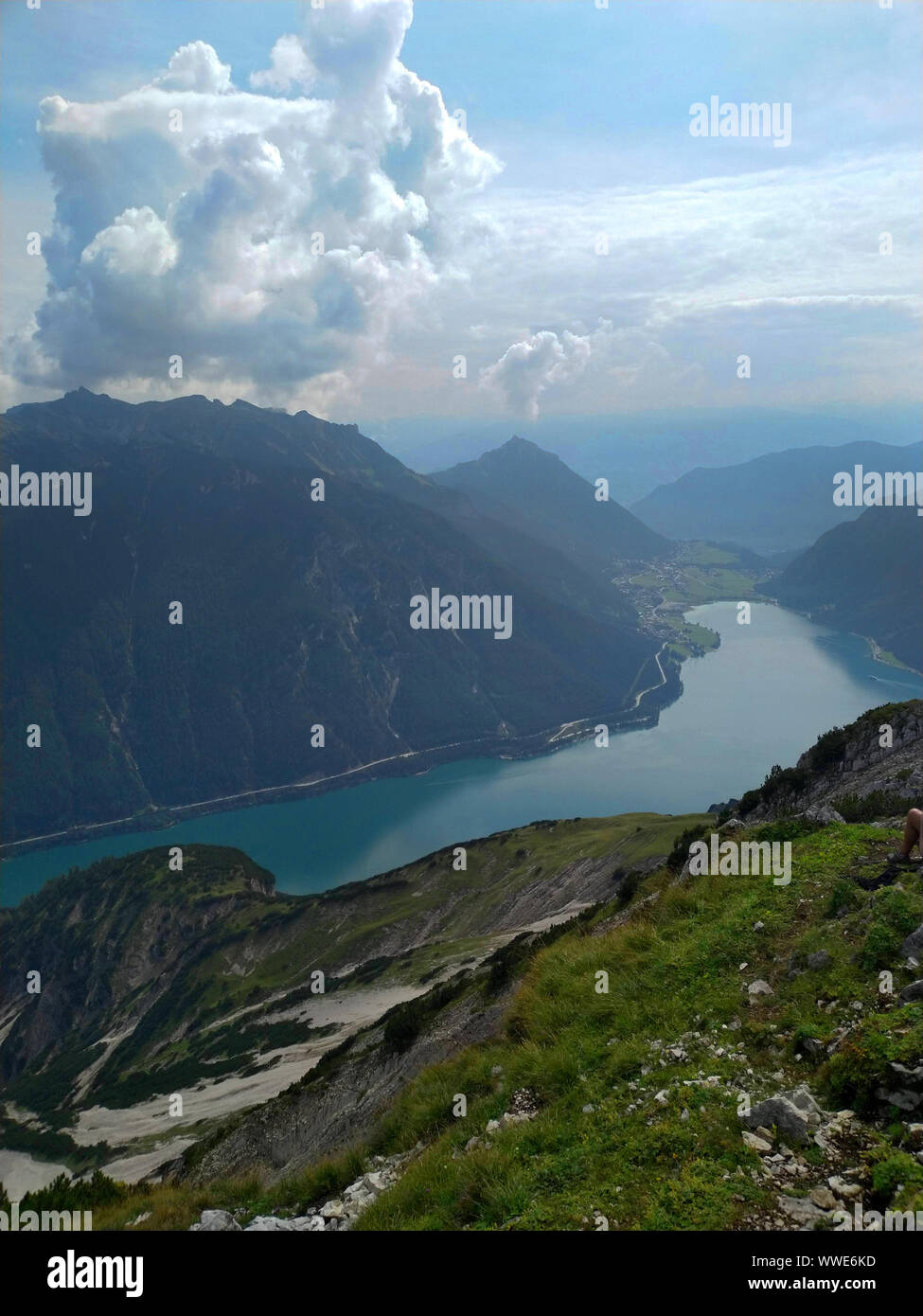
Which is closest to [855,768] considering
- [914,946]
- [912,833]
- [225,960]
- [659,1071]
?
[912,833]

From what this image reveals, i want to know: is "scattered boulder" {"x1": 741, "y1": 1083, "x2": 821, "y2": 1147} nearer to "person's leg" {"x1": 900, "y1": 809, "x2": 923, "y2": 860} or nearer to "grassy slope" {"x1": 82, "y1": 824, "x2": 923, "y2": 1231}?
"grassy slope" {"x1": 82, "y1": 824, "x2": 923, "y2": 1231}

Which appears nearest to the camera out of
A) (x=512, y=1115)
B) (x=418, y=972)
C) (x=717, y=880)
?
(x=512, y=1115)
